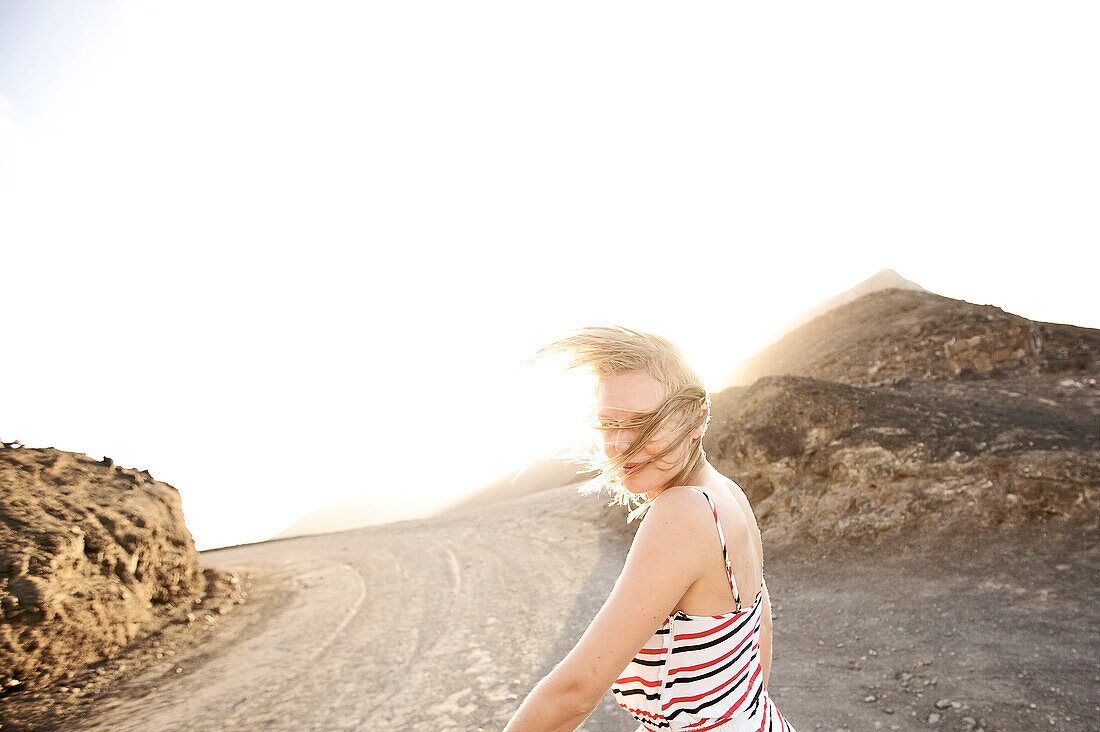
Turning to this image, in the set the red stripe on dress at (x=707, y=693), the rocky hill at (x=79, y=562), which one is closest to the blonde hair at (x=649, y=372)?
the red stripe on dress at (x=707, y=693)

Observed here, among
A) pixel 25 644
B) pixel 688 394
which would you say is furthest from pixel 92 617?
pixel 688 394

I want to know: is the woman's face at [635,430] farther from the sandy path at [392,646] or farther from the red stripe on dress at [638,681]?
the sandy path at [392,646]

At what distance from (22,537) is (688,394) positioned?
26.2 ft

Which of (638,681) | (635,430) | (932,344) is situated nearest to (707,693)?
(638,681)

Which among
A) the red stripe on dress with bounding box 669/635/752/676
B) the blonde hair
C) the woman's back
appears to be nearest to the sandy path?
the red stripe on dress with bounding box 669/635/752/676

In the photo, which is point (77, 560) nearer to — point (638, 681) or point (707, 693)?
point (638, 681)

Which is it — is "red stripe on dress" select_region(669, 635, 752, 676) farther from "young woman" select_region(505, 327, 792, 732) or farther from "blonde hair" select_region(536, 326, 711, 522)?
"blonde hair" select_region(536, 326, 711, 522)

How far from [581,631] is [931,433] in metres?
6.11

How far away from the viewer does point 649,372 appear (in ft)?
4.85

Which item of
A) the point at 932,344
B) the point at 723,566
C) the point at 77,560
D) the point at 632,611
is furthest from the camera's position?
the point at 932,344

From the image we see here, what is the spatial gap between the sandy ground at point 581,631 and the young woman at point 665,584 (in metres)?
3.68

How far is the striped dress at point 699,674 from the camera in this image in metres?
1.36

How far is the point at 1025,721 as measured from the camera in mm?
3885

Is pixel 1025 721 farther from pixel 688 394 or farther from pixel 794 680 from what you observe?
pixel 688 394
